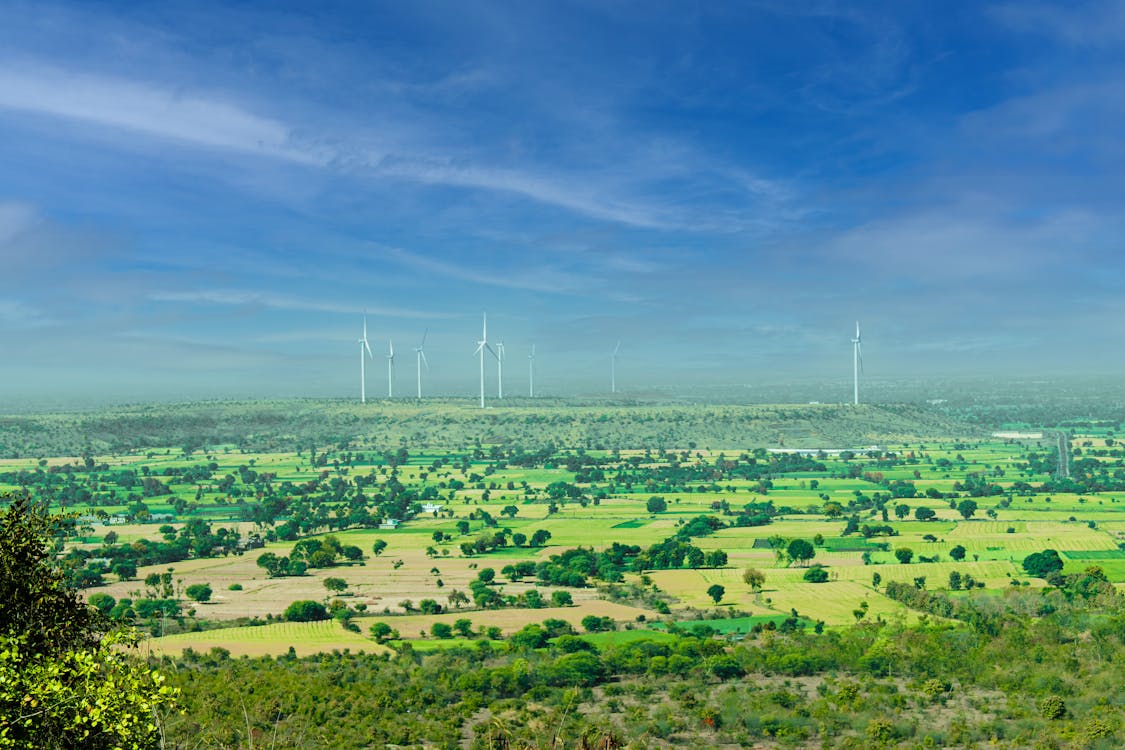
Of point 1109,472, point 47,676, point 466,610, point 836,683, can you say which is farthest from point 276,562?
point 1109,472

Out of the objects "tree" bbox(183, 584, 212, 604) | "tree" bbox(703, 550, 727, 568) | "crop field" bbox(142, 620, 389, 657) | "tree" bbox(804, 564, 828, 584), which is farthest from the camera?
"tree" bbox(703, 550, 727, 568)

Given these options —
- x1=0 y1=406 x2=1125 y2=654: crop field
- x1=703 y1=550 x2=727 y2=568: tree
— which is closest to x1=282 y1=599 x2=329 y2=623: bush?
x1=0 y1=406 x2=1125 y2=654: crop field

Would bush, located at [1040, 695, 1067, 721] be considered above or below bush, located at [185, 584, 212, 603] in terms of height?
above

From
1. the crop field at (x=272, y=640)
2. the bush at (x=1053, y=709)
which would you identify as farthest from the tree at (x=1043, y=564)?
the crop field at (x=272, y=640)

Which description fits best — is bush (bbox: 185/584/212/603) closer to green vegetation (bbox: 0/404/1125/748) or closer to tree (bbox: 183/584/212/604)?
tree (bbox: 183/584/212/604)

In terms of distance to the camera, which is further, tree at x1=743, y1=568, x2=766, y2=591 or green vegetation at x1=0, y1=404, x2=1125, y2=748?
tree at x1=743, y1=568, x2=766, y2=591

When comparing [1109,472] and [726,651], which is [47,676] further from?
[1109,472]

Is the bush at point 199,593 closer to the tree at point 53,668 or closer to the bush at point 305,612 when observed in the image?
the bush at point 305,612
